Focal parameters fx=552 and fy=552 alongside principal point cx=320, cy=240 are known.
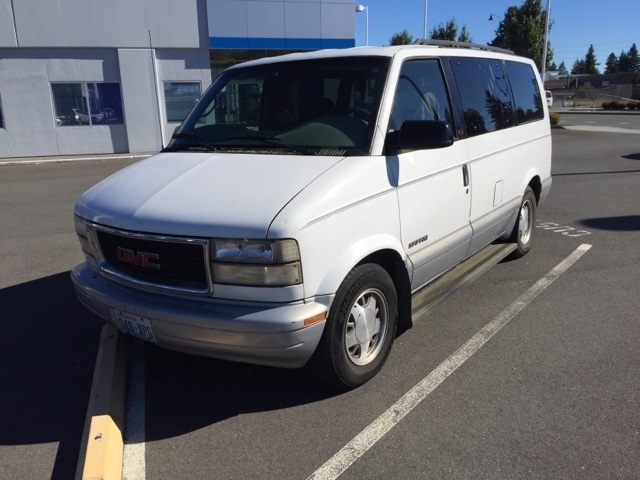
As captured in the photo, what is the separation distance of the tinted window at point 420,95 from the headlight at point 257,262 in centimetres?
132

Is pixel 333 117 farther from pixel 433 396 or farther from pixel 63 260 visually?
pixel 63 260

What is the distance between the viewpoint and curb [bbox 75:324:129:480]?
106 inches

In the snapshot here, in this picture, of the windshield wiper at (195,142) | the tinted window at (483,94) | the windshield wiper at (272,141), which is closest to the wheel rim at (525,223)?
the tinted window at (483,94)

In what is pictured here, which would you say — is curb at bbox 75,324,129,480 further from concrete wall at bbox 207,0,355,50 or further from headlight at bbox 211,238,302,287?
concrete wall at bbox 207,0,355,50

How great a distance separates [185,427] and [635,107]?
180 feet

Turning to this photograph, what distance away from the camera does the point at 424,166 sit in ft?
12.7

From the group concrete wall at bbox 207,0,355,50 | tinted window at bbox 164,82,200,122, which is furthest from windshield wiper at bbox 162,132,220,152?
concrete wall at bbox 207,0,355,50

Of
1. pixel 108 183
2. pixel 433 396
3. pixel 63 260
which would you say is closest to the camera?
pixel 433 396

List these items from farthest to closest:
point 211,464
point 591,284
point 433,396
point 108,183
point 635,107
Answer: point 635,107 → point 591,284 → point 108,183 → point 433,396 → point 211,464

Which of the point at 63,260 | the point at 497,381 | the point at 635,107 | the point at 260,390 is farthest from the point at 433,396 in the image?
the point at 635,107

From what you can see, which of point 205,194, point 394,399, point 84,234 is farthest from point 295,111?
point 394,399

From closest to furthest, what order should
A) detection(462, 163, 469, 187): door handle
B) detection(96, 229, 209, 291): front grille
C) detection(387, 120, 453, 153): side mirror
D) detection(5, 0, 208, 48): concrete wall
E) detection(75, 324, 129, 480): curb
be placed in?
detection(75, 324, 129, 480): curb
detection(96, 229, 209, 291): front grille
detection(387, 120, 453, 153): side mirror
detection(462, 163, 469, 187): door handle
detection(5, 0, 208, 48): concrete wall

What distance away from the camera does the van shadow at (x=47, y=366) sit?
3197mm

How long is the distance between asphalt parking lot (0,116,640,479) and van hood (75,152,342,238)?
46.1 inches
